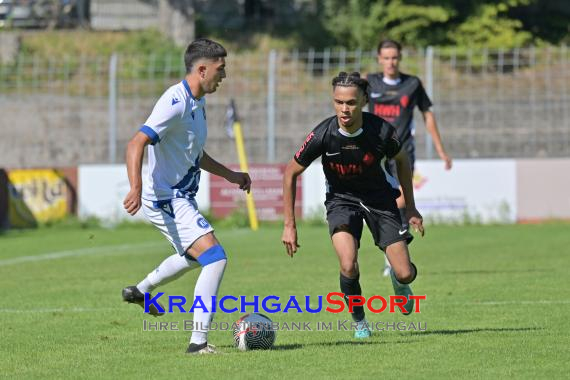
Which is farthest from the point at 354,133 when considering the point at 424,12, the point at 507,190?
the point at 424,12

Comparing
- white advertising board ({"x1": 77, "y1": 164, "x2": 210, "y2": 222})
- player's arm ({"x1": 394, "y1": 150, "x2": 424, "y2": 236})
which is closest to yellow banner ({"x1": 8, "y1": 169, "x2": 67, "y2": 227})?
white advertising board ({"x1": 77, "y1": 164, "x2": 210, "y2": 222})

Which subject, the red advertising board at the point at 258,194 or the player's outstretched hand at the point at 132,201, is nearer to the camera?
the player's outstretched hand at the point at 132,201

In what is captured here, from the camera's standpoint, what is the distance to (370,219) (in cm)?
845

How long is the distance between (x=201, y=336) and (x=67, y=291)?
15.5ft

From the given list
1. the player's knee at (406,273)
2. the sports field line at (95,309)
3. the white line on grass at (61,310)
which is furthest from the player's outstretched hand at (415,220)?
the white line on grass at (61,310)

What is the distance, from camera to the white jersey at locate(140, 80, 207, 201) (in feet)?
25.5

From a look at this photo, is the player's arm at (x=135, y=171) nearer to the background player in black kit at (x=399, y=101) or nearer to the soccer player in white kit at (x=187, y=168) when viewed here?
the soccer player in white kit at (x=187, y=168)

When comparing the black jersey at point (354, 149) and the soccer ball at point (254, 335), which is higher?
the black jersey at point (354, 149)

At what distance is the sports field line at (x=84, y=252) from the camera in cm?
1597

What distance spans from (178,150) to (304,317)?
233 cm

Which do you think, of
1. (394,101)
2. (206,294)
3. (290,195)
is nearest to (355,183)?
(290,195)

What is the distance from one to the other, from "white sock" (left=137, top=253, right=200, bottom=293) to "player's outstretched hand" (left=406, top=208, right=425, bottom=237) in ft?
4.90

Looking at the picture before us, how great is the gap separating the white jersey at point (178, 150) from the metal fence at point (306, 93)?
14.8 metres

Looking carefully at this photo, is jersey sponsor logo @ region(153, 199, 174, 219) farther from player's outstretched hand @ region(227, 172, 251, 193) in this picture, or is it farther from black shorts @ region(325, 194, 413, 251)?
black shorts @ region(325, 194, 413, 251)
